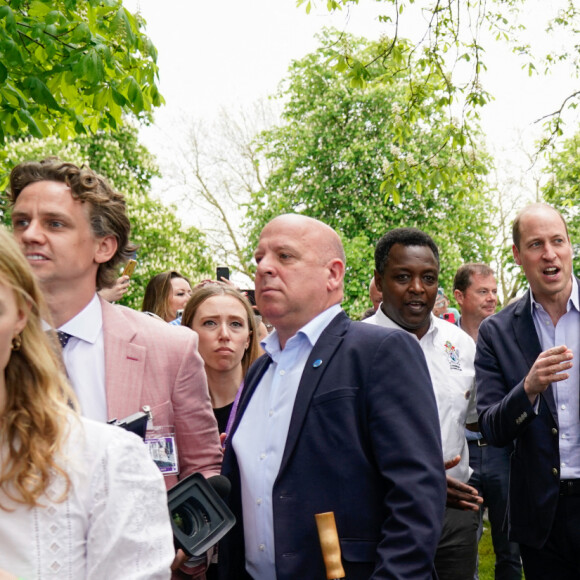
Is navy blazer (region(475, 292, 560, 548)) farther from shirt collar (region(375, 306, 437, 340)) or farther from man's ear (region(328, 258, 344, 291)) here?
man's ear (region(328, 258, 344, 291))

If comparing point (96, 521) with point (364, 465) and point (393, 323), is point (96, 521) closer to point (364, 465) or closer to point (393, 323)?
point (364, 465)

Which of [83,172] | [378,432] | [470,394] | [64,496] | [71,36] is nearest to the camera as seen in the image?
[64,496]

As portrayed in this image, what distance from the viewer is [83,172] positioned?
3.02m

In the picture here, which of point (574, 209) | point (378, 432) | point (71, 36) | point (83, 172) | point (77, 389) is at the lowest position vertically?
point (378, 432)

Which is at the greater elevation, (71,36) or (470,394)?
(71,36)

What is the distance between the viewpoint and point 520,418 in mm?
3734

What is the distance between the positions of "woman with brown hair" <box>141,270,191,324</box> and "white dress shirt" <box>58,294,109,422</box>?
422 cm

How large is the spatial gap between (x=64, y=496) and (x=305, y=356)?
1466 mm

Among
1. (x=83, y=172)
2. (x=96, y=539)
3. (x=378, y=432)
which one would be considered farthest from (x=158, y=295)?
(x=96, y=539)

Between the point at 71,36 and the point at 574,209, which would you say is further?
the point at 574,209

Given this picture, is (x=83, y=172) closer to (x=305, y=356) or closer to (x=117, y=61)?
(x=305, y=356)

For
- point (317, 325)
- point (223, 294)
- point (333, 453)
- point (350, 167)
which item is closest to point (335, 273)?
point (317, 325)

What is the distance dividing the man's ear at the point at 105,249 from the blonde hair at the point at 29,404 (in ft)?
3.68

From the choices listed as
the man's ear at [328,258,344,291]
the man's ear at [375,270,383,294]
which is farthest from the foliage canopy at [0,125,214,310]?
the man's ear at [328,258,344,291]
